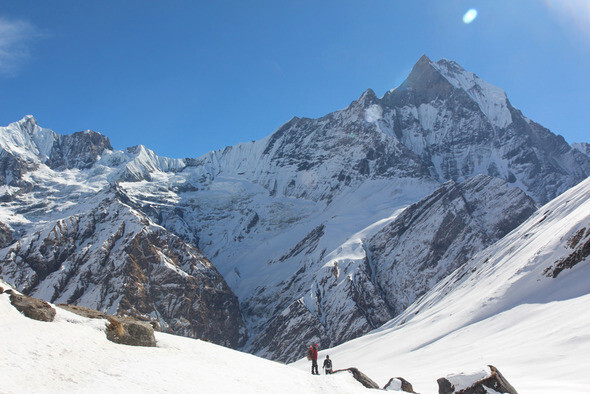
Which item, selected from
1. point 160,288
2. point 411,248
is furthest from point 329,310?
point 160,288

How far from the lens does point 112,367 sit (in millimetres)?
18703

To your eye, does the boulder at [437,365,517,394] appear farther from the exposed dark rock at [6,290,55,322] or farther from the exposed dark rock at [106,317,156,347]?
the exposed dark rock at [6,290,55,322]

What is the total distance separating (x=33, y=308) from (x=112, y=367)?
25.0ft

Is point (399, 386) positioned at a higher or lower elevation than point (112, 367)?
lower

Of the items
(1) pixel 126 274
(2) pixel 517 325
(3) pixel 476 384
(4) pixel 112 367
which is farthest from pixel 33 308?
(1) pixel 126 274

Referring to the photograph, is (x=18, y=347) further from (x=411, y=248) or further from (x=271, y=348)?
(x=411, y=248)

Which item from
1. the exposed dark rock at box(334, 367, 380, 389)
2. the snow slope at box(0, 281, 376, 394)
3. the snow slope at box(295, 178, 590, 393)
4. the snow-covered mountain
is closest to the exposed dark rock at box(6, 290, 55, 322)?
the snow slope at box(0, 281, 376, 394)

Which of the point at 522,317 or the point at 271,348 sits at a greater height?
the point at 271,348

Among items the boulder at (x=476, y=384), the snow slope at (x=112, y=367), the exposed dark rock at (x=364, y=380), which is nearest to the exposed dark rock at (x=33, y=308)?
the snow slope at (x=112, y=367)

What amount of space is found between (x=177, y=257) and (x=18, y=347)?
130m

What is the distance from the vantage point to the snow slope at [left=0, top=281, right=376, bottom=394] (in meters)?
16.3

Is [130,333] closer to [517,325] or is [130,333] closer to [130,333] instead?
[130,333]

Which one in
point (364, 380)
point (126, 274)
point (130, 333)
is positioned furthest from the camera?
point (126, 274)

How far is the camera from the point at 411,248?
129m
